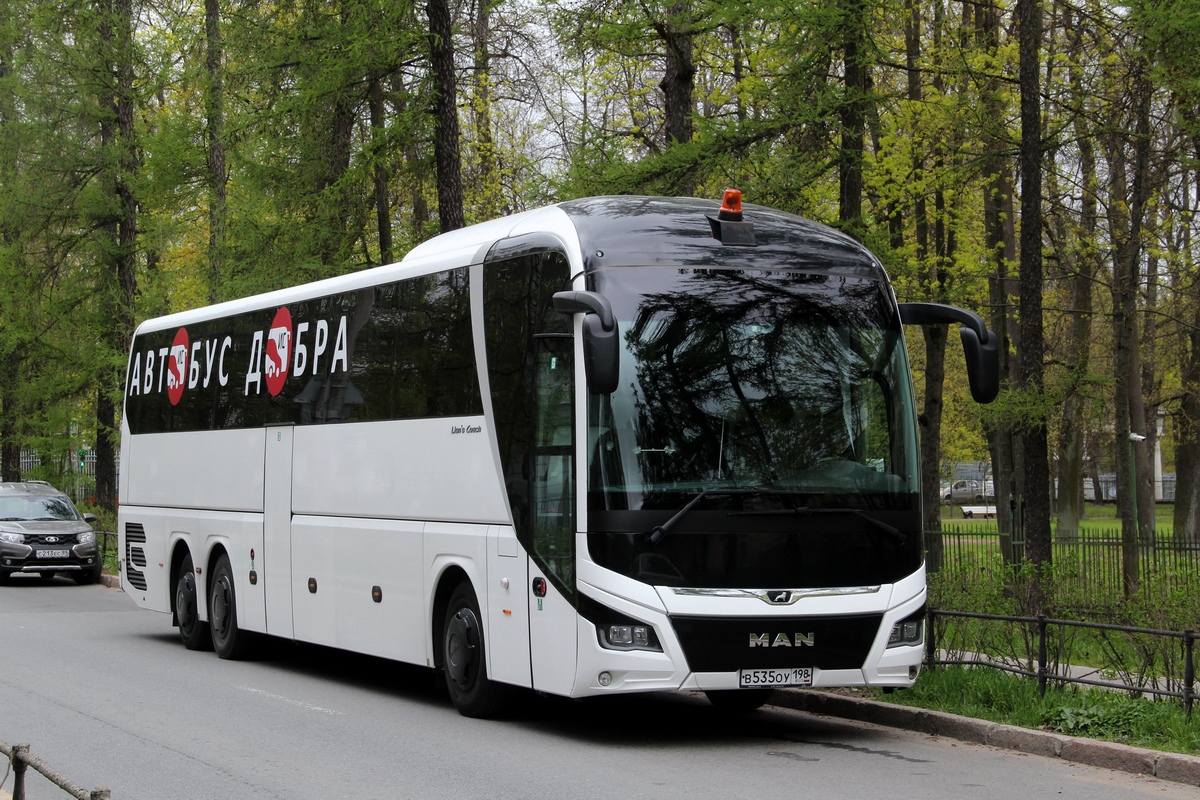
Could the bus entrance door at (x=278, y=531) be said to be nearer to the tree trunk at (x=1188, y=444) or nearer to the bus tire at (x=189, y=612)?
the bus tire at (x=189, y=612)

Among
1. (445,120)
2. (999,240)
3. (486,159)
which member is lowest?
(999,240)

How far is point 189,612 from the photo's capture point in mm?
17562

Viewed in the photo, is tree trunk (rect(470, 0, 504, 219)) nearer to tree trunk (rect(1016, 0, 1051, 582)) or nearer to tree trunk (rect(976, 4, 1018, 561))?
tree trunk (rect(976, 4, 1018, 561))

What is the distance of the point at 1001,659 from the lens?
1199cm

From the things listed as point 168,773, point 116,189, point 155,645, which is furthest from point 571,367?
point 116,189

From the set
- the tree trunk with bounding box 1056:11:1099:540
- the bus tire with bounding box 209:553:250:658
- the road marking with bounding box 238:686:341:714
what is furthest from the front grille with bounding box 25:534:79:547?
the tree trunk with bounding box 1056:11:1099:540

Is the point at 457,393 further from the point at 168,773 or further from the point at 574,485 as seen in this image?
the point at 168,773

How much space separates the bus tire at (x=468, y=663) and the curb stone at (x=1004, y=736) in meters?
2.59

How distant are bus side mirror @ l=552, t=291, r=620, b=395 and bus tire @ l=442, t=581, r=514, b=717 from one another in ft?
9.25

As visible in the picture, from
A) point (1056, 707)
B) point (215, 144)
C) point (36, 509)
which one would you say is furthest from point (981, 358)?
point (36, 509)

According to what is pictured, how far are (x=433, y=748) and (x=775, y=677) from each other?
2.44 meters

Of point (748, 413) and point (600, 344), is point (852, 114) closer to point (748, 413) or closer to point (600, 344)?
point (748, 413)

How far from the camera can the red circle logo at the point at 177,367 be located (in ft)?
59.3

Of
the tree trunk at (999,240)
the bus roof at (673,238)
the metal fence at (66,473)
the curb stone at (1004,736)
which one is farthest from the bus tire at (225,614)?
the metal fence at (66,473)
